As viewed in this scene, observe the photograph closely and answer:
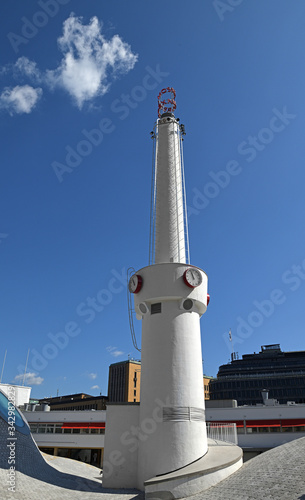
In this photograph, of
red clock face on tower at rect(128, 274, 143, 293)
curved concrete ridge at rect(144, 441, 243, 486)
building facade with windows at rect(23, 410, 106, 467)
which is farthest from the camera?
building facade with windows at rect(23, 410, 106, 467)

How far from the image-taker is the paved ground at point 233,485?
15031 millimetres

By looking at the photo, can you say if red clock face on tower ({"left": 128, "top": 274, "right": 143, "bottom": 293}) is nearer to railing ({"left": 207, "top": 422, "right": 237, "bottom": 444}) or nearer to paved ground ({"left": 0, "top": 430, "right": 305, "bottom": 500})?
paved ground ({"left": 0, "top": 430, "right": 305, "bottom": 500})

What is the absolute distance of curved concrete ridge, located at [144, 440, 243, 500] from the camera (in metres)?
18.2

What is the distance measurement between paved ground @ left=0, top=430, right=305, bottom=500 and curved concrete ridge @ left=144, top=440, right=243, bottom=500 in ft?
1.54

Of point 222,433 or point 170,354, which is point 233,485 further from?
point 222,433

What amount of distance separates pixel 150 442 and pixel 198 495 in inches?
184

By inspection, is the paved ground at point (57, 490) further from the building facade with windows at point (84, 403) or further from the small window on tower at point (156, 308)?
the building facade with windows at point (84, 403)

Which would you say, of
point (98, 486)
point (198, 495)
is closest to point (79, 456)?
point (98, 486)

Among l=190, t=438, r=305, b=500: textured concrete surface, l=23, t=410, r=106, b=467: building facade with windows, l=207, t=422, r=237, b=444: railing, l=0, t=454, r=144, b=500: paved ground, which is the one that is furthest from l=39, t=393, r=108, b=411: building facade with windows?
l=190, t=438, r=305, b=500: textured concrete surface

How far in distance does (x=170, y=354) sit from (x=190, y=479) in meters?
6.86

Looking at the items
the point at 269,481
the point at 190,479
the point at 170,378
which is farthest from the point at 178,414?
the point at 269,481

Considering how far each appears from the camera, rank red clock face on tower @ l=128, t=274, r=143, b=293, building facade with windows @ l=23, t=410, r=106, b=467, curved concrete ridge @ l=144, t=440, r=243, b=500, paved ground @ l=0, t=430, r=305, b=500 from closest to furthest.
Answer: paved ground @ l=0, t=430, r=305, b=500 < curved concrete ridge @ l=144, t=440, r=243, b=500 < red clock face on tower @ l=128, t=274, r=143, b=293 < building facade with windows @ l=23, t=410, r=106, b=467

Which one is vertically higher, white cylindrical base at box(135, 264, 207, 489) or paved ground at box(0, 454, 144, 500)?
white cylindrical base at box(135, 264, 207, 489)

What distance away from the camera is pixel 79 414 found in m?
49.8
